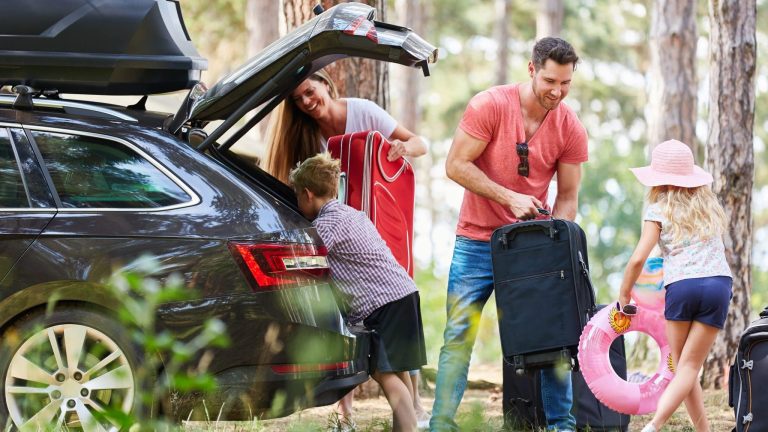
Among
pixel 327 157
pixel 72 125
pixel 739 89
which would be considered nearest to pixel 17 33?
pixel 72 125

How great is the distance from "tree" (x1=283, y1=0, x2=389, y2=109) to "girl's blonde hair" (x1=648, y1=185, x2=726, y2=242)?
3.05 metres

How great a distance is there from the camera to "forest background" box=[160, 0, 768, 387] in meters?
9.44

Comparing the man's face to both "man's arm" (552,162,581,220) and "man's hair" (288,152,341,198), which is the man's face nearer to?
"man's arm" (552,162,581,220)

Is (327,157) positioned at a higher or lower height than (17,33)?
lower

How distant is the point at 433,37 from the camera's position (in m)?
35.3

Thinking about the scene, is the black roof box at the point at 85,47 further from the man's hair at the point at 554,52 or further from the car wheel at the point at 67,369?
the man's hair at the point at 554,52

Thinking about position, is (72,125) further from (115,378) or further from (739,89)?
(739,89)

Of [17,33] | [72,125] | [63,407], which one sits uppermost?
[17,33]

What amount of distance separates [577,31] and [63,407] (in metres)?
29.7

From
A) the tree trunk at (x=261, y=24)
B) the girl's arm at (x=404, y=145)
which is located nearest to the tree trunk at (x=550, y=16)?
the tree trunk at (x=261, y=24)

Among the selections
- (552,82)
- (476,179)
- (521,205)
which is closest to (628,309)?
(521,205)

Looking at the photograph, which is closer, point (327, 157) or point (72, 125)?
point (72, 125)

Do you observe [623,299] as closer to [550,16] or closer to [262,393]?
[262,393]

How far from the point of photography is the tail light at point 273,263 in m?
5.12
